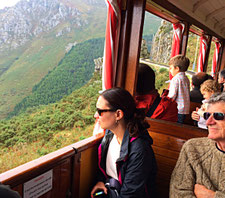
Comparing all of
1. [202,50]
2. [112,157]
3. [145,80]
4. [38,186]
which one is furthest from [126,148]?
[202,50]

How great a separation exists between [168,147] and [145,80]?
76cm

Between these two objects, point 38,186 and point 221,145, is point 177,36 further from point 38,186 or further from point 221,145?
point 38,186

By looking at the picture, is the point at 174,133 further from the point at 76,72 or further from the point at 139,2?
the point at 76,72

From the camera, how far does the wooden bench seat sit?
6.54 feet

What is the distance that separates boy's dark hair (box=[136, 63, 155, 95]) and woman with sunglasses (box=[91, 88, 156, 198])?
0.56 meters

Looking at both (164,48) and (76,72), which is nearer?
(76,72)

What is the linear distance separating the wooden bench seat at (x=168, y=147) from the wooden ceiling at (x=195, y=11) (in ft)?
5.91

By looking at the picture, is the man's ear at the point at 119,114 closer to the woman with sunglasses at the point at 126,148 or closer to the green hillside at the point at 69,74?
the woman with sunglasses at the point at 126,148

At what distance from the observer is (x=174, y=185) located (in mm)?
1477

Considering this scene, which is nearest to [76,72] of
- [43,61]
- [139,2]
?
[43,61]

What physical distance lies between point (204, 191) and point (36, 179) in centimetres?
117

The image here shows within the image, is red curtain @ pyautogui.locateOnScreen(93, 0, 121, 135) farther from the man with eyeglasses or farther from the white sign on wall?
the man with eyeglasses

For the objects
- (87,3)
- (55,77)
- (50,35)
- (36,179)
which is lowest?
(36,179)

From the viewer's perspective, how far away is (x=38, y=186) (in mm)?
1426
